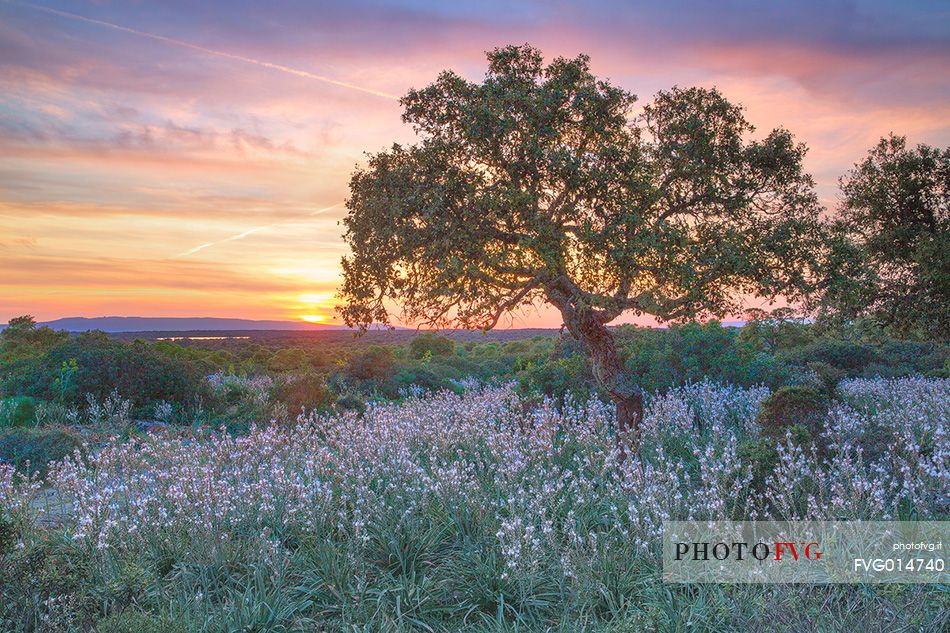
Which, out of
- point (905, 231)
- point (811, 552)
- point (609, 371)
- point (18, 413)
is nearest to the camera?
point (811, 552)

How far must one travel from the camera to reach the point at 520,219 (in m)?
10.1

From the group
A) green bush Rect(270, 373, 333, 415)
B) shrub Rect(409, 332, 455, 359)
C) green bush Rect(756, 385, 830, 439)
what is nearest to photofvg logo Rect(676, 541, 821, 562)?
green bush Rect(756, 385, 830, 439)

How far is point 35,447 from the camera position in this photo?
37.3 feet

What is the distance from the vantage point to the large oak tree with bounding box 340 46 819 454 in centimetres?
987

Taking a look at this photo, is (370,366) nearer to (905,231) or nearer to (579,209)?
(579,209)

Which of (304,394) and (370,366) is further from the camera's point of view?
(370,366)

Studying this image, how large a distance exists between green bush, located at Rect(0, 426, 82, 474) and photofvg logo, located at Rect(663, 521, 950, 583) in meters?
10.1

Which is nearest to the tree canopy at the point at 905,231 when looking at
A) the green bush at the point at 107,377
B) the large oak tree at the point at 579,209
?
the large oak tree at the point at 579,209

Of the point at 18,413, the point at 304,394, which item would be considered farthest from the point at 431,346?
the point at 18,413

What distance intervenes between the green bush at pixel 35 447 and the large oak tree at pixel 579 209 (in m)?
6.02

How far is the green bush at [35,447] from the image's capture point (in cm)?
1108

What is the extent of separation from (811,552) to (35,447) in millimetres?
11814

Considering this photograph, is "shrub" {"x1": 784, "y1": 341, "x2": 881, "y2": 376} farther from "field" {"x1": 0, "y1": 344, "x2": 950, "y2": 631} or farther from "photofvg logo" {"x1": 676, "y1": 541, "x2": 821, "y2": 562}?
"photofvg logo" {"x1": 676, "y1": 541, "x2": 821, "y2": 562}

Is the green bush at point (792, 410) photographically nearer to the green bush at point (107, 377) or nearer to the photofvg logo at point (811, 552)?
the photofvg logo at point (811, 552)
